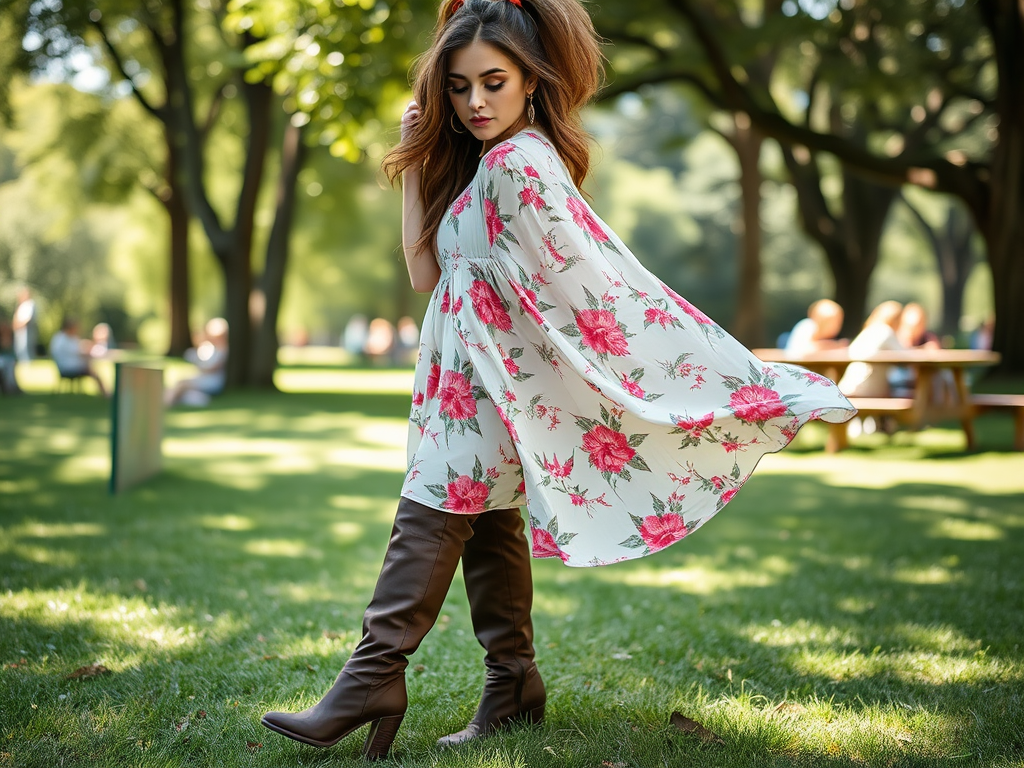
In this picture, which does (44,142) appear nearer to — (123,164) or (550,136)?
(123,164)

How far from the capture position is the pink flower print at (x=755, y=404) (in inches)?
107

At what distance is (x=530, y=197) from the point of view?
8.52 ft

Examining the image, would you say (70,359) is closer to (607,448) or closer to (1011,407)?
(1011,407)

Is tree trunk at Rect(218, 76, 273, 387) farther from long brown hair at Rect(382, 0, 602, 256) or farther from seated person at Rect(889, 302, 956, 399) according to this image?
long brown hair at Rect(382, 0, 602, 256)

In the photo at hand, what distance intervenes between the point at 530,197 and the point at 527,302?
27 cm

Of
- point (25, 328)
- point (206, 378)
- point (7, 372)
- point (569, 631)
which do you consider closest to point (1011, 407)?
point (569, 631)

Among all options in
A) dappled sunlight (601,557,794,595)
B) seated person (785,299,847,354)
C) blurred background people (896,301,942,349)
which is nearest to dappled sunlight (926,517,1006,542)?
dappled sunlight (601,557,794,595)

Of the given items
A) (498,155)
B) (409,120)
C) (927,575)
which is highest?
(409,120)

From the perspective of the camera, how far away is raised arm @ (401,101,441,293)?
9.48 ft

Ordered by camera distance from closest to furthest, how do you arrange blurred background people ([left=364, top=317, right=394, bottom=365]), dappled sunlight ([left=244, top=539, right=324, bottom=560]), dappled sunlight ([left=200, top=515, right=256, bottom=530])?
dappled sunlight ([left=244, top=539, right=324, bottom=560]) → dappled sunlight ([left=200, top=515, right=256, bottom=530]) → blurred background people ([left=364, top=317, right=394, bottom=365])

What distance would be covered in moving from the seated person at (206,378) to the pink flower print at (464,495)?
14.0 metres

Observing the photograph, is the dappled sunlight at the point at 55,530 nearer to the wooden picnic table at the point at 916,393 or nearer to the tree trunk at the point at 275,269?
the wooden picnic table at the point at 916,393

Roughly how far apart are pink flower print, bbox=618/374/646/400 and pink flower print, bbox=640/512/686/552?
0.34 meters

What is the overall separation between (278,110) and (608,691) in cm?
2352
